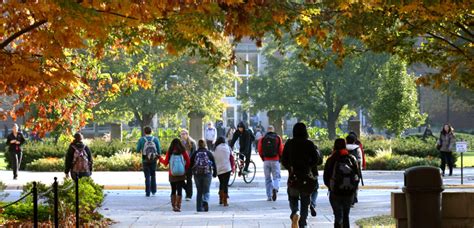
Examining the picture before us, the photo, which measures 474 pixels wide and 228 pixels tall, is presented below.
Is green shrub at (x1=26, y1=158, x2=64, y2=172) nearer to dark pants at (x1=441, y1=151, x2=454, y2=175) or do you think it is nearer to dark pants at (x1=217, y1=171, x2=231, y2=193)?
dark pants at (x1=441, y1=151, x2=454, y2=175)

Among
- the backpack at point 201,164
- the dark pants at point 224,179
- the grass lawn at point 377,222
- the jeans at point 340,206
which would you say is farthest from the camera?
the dark pants at point 224,179

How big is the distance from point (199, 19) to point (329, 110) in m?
48.5

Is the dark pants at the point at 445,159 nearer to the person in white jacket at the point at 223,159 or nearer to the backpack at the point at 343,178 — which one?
the person in white jacket at the point at 223,159

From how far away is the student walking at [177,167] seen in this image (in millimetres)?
20297

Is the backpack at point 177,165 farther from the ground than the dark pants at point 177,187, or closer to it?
farther from the ground

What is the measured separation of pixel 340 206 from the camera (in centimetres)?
1459

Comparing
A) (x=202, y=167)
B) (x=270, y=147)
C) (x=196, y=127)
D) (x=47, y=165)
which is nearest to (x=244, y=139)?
(x=47, y=165)

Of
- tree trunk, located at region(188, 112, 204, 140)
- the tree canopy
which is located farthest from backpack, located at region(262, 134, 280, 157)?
tree trunk, located at region(188, 112, 204, 140)

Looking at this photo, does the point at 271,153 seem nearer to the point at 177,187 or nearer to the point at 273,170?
the point at 273,170

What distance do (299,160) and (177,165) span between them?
595cm

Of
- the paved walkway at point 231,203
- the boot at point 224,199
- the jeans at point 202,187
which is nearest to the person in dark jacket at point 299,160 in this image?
the paved walkway at point 231,203

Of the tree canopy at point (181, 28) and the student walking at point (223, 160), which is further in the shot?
the student walking at point (223, 160)

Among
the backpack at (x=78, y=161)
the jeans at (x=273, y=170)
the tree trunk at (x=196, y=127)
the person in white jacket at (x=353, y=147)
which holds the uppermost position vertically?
the tree trunk at (x=196, y=127)

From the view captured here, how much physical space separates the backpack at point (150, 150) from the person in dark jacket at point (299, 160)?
8684 millimetres
